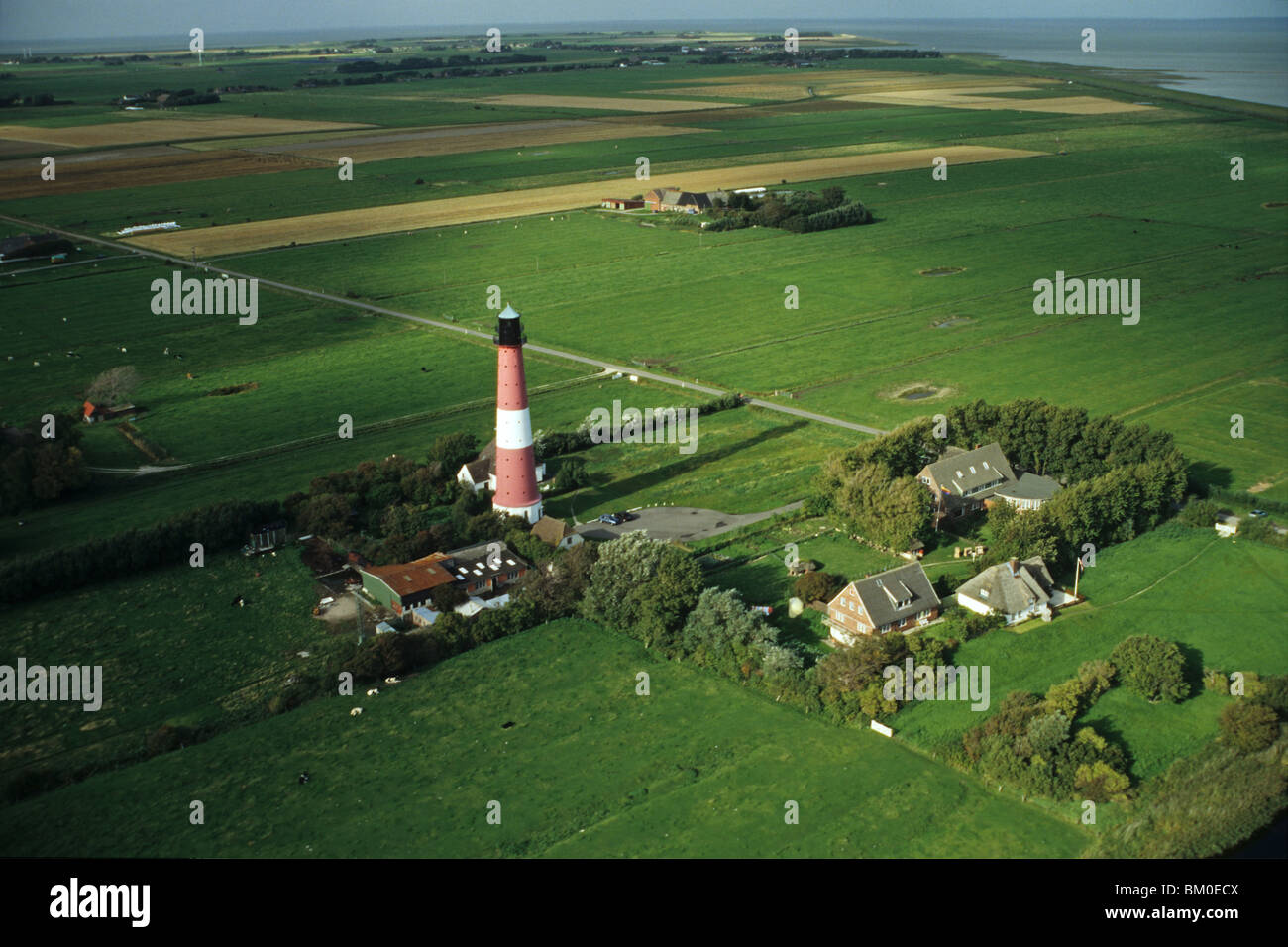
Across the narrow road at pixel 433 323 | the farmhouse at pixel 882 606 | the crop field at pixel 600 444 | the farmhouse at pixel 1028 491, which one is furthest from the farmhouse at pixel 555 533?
the narrow road at pixel 433 323

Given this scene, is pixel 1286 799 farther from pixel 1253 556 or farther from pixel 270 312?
pixel 270 312

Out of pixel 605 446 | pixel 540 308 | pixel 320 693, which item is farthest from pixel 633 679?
pixel 540 308

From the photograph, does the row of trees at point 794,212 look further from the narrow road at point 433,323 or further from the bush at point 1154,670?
the bush at point 1154,670

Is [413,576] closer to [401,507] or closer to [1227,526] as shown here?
[401,507]

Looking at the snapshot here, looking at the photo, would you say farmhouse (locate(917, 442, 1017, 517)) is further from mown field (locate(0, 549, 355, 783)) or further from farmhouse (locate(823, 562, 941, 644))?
mown field (locate(0, 549, 355, 783))

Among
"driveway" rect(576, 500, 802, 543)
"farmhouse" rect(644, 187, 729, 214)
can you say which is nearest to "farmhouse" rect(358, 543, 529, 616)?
"driveway" rect(576, 500, 802, 543)
